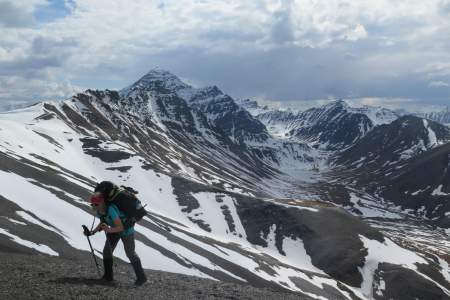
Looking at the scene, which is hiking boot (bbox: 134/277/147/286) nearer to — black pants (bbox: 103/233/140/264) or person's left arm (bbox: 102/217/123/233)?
black pants (bbox: 103/233/140/264)

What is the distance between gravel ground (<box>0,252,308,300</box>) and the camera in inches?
661

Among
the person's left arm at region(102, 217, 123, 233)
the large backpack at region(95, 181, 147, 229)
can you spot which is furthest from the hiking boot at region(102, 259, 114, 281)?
the large backpack at region(95, 181, 147, 229)

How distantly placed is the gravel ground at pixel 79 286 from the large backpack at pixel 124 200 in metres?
2.78

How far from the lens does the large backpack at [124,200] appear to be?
18.6 meters

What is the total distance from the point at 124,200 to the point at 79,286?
149 inches

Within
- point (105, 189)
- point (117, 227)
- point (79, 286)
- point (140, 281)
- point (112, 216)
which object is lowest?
point (140, 281)

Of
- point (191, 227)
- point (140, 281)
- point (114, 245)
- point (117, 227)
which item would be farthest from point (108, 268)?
point (191, 227)

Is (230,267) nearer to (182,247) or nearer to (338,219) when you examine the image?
(182,247)

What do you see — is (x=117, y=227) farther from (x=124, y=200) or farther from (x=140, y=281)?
(x=140, y=281)

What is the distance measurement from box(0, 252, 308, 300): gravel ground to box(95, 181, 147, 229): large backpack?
2.78 metres

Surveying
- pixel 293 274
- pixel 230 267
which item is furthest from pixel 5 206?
pixel 293 274

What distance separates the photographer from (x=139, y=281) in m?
19.9

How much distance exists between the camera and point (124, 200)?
18.9 metres

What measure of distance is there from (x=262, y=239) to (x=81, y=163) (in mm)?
68162
